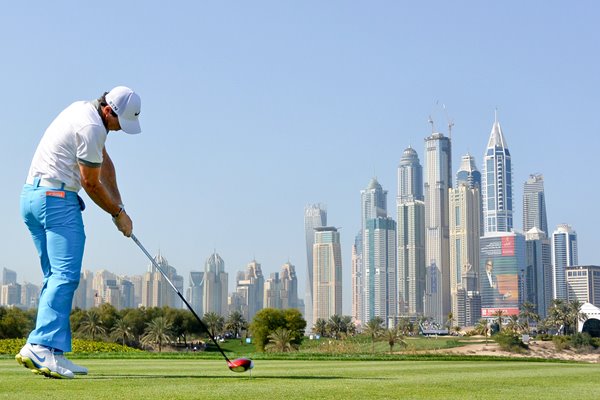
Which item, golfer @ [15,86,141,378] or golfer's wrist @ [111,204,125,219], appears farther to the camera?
golfer's wrist @ [111,204,125,219]

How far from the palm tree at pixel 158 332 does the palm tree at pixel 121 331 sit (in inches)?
80.2

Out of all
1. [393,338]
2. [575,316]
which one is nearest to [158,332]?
[393,338]

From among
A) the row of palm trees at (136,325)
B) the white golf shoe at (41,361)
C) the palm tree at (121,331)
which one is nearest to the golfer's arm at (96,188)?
the white golf shoe at (41,361)

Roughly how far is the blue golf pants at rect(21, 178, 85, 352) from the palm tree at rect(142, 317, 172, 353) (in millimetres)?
97116

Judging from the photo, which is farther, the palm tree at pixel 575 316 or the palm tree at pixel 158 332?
the palm tree at pixel 575 316

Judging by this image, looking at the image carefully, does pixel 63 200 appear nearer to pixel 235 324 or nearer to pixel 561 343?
pixel 561 343

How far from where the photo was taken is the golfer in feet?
24.7

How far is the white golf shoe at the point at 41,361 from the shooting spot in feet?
24.3

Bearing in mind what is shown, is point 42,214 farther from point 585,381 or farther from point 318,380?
point 585,381

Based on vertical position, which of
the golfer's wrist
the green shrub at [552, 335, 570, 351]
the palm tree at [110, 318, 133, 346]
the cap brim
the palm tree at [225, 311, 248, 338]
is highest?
the cap brim

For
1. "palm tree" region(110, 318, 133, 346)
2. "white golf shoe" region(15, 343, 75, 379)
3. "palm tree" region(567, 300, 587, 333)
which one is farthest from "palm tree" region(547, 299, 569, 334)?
"white golf shoe" region(15, 343, 75, 379)

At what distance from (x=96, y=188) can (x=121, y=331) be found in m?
99.5

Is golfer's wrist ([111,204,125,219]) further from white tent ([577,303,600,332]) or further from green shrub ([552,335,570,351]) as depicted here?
white tent ([577,303,600,332])

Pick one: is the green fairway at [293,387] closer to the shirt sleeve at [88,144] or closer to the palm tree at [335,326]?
the shirt sleeve at [88,144]
